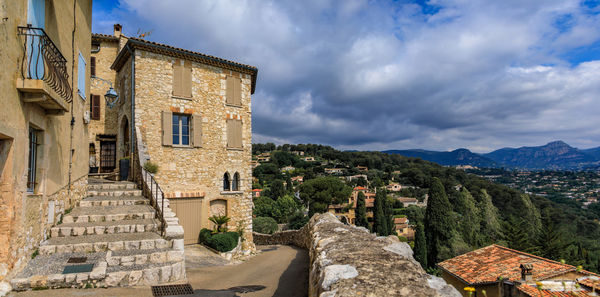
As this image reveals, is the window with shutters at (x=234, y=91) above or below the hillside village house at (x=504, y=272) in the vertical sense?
above

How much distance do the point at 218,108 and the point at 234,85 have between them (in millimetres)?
1453

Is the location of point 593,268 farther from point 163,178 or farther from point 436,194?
point 163,178

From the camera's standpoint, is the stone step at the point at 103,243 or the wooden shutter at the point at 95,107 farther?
the wooden shutter at the point at 95,107

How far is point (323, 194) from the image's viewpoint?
52.2 metres

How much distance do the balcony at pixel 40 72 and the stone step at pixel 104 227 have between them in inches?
105

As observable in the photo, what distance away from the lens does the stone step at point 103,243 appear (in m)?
6.58

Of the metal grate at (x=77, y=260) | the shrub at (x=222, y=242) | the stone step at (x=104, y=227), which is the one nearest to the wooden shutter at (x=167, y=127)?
the shrub at (x=222, y=242)

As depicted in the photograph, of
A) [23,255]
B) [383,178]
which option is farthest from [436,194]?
[383,178]

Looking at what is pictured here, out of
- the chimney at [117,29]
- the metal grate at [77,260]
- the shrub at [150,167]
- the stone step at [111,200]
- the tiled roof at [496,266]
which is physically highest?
the chimney at [117,29]

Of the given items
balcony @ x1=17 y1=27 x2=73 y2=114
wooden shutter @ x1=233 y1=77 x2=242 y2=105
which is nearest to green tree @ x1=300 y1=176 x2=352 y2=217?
wooden shutter @ x1=233 y1=77 x2=242 y2=105

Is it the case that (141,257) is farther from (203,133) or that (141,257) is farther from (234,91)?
(234,91)

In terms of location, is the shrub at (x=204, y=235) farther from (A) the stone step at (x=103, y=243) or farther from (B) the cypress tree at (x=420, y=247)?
(B) the cypress tree at (x=420, y=247)

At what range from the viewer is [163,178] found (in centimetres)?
1359

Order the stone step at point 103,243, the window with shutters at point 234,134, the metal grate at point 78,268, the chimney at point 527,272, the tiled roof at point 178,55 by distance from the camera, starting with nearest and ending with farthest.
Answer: the metal grate at point 78,268
the stone step at point 103,243
the chimney at point 527,272
the tiled roof at point 178,55
the window with shutters at point 234,134
